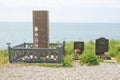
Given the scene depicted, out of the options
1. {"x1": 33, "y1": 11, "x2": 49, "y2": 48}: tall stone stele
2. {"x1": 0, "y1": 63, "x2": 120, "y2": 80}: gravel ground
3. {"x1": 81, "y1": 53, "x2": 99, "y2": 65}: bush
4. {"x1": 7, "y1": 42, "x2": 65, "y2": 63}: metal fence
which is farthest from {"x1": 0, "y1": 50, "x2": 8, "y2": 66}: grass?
{"x1": 81, "y1": 53, "x2": 99, "y2": 65}: bush

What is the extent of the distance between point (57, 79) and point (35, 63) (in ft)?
16.2

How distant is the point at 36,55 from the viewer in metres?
20.9

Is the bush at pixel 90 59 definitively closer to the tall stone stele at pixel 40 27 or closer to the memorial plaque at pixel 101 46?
the tall stone stele at pixel 40 27

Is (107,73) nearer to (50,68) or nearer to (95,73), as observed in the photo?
(95,73)

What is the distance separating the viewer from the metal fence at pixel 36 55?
20125mm

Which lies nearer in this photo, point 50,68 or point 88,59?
point 50,68

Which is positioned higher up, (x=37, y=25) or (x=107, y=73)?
(x=37, y=25)

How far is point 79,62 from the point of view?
68.4 ft

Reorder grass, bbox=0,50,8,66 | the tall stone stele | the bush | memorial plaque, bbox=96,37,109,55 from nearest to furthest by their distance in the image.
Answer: the bush
grass, bbox=0,50,8,66
the tall stone stele
memorial plaque, bbox=96,37,109,55

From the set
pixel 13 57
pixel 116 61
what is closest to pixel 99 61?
pixel 116 61

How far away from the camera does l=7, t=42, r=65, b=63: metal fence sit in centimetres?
2012

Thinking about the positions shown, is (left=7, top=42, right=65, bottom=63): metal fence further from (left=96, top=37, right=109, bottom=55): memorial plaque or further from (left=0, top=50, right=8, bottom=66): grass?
(left=96, top=37, right=109, bottom=55): memorial plaque

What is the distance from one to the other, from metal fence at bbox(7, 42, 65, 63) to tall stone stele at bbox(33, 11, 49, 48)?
0.99 metres

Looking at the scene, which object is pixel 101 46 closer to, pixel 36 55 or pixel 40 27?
pixel 40 27
